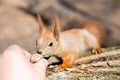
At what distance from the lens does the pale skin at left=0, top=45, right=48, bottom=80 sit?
3199 millimetres

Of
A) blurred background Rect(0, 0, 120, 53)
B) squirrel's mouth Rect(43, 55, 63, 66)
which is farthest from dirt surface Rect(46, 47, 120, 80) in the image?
blurred background Rect(0, 0, 120, 53)

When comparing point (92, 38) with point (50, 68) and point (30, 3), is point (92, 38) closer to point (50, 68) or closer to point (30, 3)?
point (50, 68)

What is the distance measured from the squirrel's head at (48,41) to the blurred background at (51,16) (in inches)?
119

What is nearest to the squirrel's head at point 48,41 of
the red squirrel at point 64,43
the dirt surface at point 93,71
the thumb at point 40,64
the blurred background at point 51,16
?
the red squirrel at point 64,43

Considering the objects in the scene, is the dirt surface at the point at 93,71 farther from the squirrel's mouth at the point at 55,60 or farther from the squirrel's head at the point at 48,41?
the squirrel's mouth at the point at 55,60

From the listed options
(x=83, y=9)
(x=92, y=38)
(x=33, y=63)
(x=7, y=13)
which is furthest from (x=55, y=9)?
(x=33, y=63)

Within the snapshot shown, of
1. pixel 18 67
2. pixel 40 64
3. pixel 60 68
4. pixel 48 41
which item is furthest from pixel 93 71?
pixel 18 67

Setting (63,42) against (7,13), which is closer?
(63,42)

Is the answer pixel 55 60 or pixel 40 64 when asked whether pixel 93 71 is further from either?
pixel 55 60

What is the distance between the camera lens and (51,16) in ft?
29.3

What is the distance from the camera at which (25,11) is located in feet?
31.9

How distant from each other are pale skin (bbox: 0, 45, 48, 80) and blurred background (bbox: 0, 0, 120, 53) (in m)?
3.99

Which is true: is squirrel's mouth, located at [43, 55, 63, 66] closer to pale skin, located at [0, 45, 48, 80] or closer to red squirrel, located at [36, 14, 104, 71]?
red squirrel, located at [36, 14, 104, 71]

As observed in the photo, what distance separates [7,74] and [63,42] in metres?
1.62
